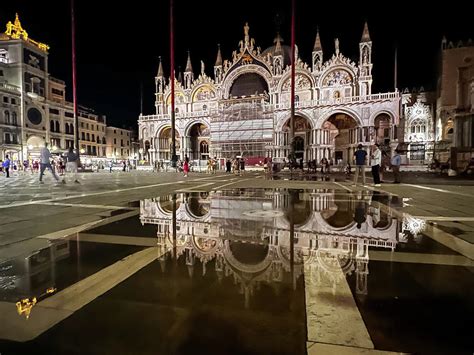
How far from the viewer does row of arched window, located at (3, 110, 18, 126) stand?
4900 centimetres

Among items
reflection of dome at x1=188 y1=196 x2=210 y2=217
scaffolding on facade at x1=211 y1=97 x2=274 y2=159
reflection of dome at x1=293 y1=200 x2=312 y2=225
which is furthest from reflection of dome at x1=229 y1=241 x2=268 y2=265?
scaffolding on facade at x1=211 y1=97 x2=274 y2=159

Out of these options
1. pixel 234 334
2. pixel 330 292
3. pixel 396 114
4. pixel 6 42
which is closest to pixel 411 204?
pixel 330 292

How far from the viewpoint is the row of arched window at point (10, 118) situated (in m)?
49.0

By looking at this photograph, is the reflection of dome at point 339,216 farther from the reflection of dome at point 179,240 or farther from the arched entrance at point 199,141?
the arched entrance at point 199,141

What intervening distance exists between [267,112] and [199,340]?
42396 mm

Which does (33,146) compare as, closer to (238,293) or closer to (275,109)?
(275,109)

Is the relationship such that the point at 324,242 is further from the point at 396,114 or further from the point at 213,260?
the point at 396,114

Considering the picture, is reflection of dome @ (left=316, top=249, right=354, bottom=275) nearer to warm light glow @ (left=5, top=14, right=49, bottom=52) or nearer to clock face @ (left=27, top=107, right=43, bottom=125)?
clock face @ (left=27, top=107, right=43, bottom=125)

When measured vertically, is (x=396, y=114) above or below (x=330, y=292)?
above

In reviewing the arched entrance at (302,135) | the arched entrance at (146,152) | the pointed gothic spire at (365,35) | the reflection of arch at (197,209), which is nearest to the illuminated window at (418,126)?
the pointed gothic spire at (365,35)

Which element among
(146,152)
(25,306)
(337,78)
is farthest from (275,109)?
(25,306)

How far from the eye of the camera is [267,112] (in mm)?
42469

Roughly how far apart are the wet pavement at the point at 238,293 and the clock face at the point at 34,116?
62517mm

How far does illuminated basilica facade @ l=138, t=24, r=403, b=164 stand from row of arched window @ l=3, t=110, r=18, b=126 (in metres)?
22.1
